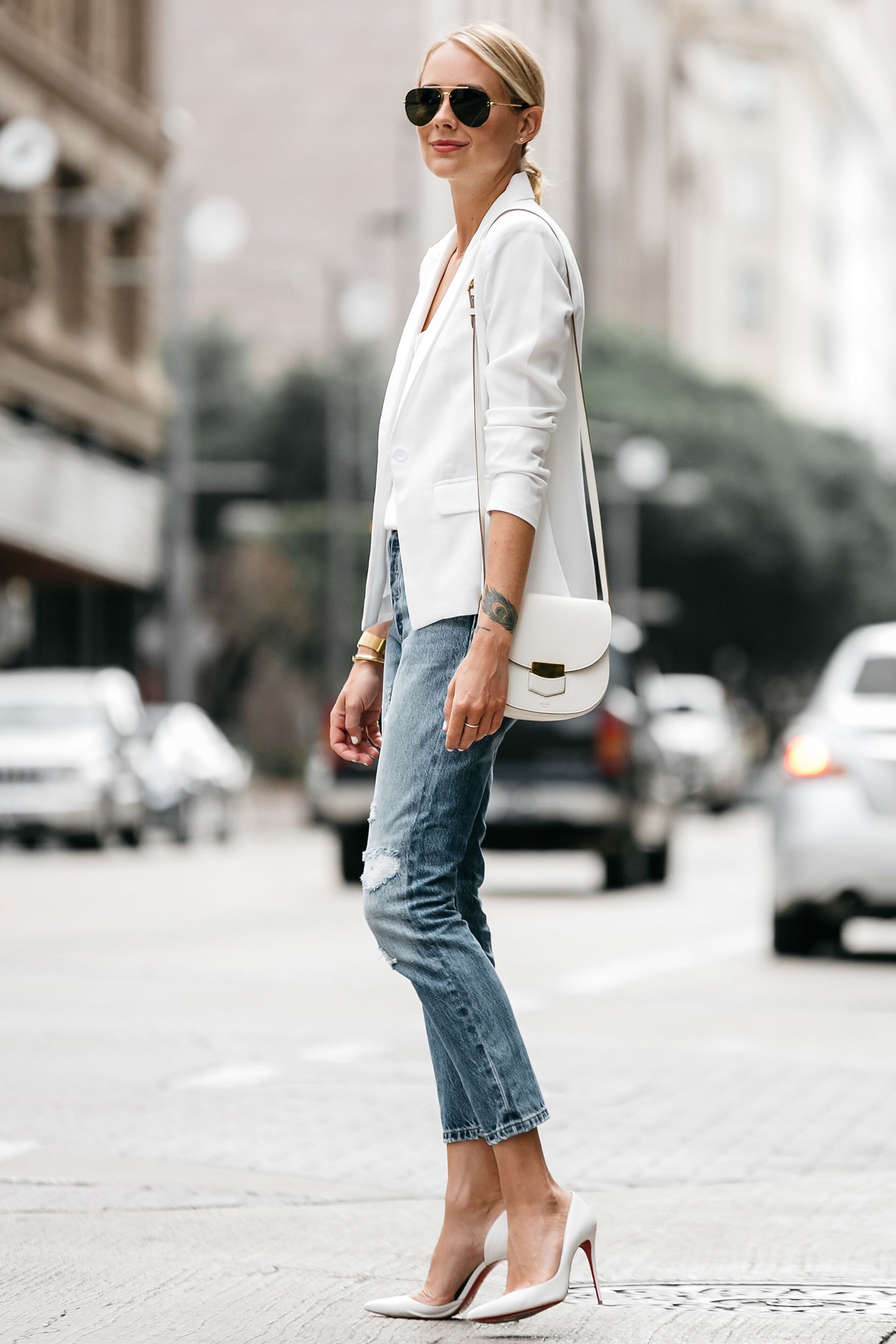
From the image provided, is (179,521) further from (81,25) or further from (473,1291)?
(473,1291)

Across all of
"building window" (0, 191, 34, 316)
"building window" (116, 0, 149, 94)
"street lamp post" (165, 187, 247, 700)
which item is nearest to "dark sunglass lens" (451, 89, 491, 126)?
"street lamp post" (165, 187, 247, 700)

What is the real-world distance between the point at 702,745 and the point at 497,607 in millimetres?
34763

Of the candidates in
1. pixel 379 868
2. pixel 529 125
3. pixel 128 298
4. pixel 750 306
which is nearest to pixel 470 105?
pixel 529 125

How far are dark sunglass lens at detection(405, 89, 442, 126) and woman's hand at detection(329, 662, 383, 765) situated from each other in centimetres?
95

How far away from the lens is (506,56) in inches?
173

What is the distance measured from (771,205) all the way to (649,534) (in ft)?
151

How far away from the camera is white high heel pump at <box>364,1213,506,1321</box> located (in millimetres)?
4309

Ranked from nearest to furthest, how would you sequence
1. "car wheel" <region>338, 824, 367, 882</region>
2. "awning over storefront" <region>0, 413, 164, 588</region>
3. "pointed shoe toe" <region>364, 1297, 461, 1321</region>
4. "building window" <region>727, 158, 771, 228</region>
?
"pointed shoe toe" <region>364, 1297, 461, 1321</region> < "car wheel" <region>338, 824, 367, 882</region> < "awning over storefront" <region>0, 413, 164, 588</region> < "building window" <region>727, 158, 771, 228</region>

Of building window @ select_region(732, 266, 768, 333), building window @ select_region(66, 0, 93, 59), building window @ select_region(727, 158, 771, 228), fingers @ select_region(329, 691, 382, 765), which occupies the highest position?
building window @ select_region(727, 158, 771, 228)

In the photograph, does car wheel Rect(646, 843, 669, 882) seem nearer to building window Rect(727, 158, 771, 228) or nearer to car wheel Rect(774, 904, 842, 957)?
car wheel Rect(774, 904, 842, 957)

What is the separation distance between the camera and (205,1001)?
33.8ft

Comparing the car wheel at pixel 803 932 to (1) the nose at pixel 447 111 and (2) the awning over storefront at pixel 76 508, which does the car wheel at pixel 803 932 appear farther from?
(2) the awning over storefront at pixel 76 508

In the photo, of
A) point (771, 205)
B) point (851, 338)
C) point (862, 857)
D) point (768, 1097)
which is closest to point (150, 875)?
point (862, 857)

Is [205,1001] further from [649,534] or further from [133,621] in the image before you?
[649,534]
